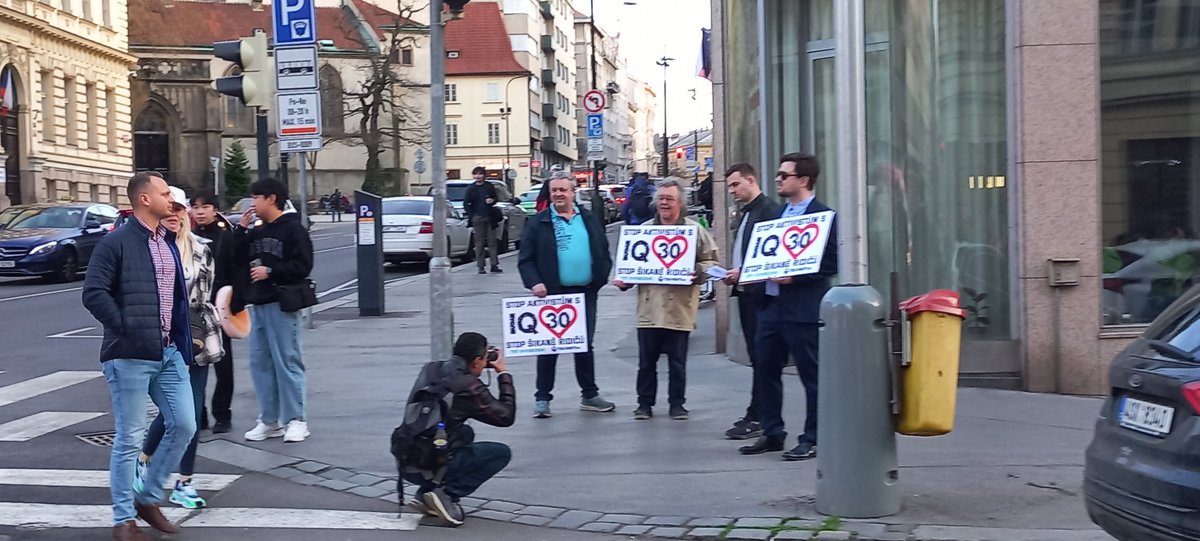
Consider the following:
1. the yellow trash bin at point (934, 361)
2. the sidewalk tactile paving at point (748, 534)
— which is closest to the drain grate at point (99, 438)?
the sidewalk tactile paving at point (748, 534)

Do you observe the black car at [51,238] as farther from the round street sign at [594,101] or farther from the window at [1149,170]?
the window at [1149,170]

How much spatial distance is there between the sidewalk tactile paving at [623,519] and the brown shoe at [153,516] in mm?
2238

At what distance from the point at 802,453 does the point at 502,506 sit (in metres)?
1.99

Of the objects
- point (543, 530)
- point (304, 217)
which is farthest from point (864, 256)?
point (304, 217)

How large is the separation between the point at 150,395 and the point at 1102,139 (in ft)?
24.8

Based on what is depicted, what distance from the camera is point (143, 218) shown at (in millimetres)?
6328

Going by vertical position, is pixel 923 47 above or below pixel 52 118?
below

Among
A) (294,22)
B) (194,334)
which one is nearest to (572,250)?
(194,334)

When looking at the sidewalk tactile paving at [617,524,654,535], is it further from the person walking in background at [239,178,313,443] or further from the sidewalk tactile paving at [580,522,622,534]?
the person walking in background at [239,178,313,443]

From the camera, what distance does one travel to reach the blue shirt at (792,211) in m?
8.10

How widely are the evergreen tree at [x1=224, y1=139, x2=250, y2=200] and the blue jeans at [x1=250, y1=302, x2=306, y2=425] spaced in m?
68.2

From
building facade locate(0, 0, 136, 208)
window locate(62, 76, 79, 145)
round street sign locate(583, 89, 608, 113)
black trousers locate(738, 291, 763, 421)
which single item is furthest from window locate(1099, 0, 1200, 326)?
window locate(62, 76, 79, 145)

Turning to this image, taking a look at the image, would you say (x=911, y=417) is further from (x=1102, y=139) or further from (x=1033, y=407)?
(x=1102, y=139)

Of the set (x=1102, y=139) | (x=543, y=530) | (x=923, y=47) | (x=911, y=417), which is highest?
(x=923, y=47)
